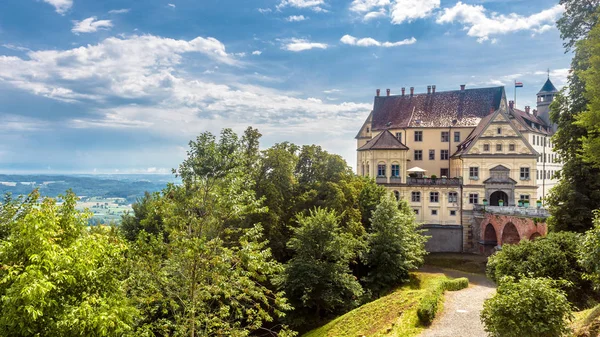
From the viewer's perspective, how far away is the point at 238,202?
16281mm

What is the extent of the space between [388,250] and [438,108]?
31447 millimetres

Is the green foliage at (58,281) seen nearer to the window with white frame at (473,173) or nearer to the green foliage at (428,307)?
the green foliage at (428,307)

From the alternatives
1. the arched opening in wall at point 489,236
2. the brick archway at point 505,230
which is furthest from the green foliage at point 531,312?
the arched opening in wall at point 489,236

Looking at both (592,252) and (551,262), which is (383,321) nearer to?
(551,262)

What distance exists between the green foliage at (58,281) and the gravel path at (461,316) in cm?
1348

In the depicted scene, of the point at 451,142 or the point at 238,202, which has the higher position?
the point at 451,142

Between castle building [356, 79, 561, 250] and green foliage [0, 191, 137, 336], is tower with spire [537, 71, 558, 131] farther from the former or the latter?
green foliage [0, 191, 137, 336]

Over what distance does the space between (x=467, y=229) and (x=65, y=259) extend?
4789 cm

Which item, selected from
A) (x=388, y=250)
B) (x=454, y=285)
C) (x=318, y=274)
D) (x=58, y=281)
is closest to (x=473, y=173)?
(x=388, y=250)

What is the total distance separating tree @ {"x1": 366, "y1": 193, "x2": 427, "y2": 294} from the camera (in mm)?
32875

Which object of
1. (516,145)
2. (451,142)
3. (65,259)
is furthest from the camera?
(451,142)

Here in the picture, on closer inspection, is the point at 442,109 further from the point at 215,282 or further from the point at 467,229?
the point at 215,282

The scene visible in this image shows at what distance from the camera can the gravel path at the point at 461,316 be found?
19062mm

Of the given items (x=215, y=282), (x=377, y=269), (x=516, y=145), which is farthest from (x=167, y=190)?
(x=516, y=145)
